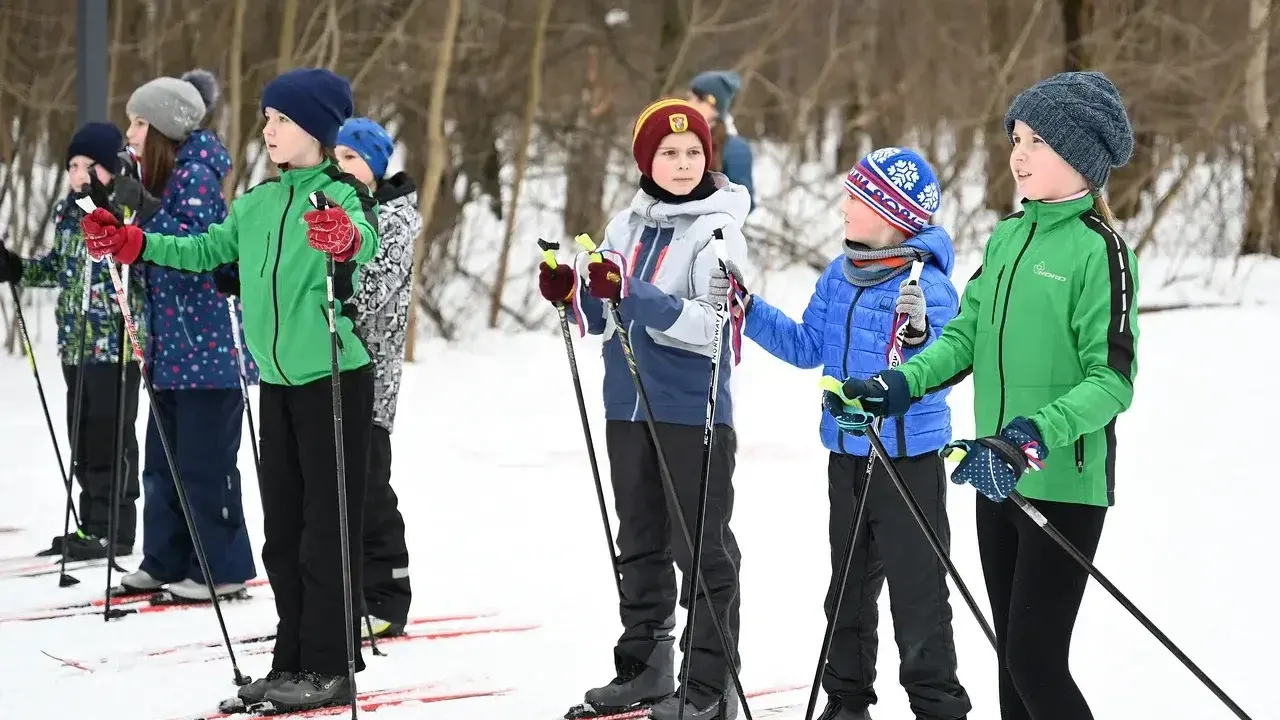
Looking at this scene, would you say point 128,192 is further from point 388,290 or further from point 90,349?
point 90,349

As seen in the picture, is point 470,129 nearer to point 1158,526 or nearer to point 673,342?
point 1158,526

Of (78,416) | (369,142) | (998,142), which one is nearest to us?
(369,142)

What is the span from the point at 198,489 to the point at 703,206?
2221 millimetres

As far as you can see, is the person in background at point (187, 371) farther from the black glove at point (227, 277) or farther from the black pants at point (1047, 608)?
the black pants at point (1047, 608)

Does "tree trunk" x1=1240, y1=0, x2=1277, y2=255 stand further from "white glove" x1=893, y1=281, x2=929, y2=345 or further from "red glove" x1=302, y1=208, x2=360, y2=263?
"red glove" x1=302, y1=208, x2=360, y2=263

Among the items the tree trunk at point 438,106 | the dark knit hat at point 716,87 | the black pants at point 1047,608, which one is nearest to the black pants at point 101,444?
the black pants at point 1047,608

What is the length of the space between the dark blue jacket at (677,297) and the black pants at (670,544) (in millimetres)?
Answer: 60

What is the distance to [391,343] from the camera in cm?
479

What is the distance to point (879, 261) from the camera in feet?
12.2

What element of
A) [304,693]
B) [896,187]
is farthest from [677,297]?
[304,693]

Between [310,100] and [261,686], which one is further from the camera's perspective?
[261,686]

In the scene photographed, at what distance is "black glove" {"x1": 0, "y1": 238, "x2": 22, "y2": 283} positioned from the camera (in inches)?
216

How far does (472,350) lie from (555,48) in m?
3.07

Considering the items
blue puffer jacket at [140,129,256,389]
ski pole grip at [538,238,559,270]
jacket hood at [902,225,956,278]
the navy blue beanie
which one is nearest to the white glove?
jacket hood at [902,225,956,278]
